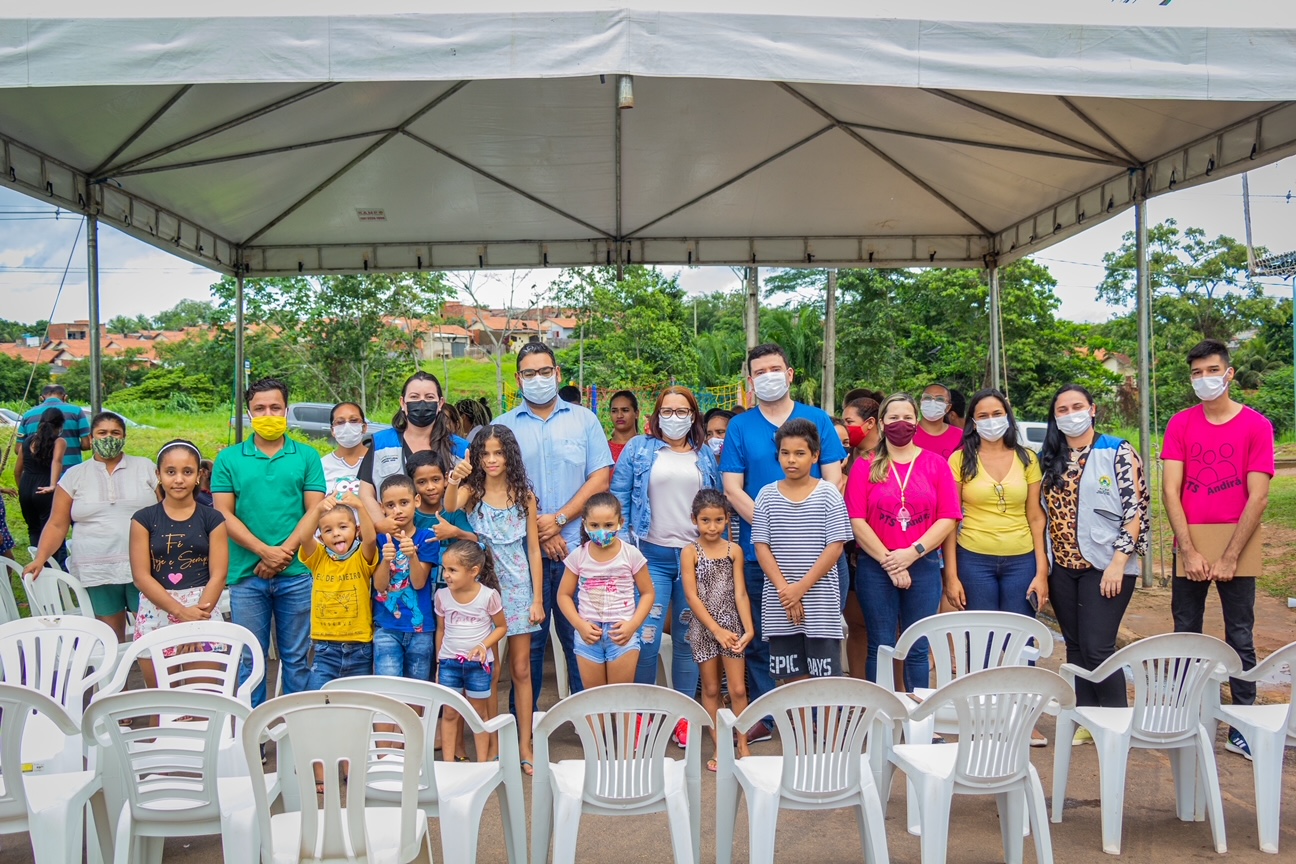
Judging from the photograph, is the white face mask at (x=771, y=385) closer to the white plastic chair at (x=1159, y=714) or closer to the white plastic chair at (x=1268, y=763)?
the white plastic chair at (x=1159, y=714)

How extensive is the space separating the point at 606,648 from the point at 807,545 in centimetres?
107

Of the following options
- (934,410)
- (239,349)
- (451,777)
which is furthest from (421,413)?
(239,349)

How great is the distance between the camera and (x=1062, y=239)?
7.65m

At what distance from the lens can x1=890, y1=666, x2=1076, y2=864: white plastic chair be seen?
9.96 feet

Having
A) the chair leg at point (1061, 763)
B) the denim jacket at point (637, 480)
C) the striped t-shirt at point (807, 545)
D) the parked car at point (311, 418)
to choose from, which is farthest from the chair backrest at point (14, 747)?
the parked car at point (311, 418)

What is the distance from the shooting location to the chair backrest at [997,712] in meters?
3.03

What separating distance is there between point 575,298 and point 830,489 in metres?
19.7

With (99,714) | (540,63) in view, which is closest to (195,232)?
(540,63)

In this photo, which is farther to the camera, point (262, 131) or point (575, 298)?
point (575, 298)

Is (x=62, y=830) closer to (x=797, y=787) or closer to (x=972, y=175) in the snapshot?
(x=797, y=787)

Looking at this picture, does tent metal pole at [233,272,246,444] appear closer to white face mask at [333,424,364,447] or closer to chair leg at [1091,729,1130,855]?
white face mask at [333,424,364,447]

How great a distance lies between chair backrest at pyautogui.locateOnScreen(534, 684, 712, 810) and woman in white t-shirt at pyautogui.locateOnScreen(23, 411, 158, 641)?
3045 mm

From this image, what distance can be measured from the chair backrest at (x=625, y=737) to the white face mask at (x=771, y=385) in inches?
83.2

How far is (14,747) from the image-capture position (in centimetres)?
289
